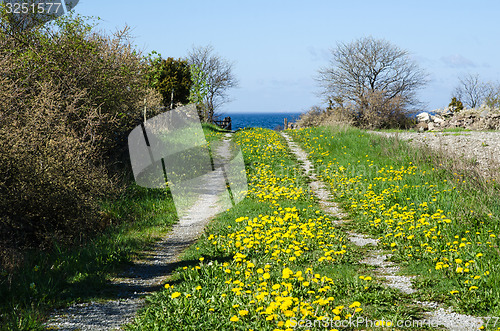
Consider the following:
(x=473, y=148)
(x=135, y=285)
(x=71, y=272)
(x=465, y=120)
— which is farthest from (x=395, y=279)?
(x=465, y=120)

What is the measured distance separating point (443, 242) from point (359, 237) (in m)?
1.51

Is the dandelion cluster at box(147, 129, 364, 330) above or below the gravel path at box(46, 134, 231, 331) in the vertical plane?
above

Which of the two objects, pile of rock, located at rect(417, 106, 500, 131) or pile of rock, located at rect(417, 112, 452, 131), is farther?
pile of rock, located at rect(417, 112, 452, 131)

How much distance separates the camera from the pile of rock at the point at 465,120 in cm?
2273

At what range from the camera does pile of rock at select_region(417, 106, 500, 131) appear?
2273cm

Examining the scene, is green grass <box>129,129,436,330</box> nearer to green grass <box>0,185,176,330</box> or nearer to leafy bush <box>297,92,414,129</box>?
green grass <box>0,185,176,330</box>

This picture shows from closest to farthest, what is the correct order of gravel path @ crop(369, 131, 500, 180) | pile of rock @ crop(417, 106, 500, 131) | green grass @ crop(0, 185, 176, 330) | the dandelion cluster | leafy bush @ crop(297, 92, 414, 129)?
the dandelion cluster
green grass @ crop(0, 185, 176, 330)
gravel path @ crop(369, 131, 500, 180)
pile of rock @ crop(417, 106, 500, 131)
leafy bush @ crop(297, 92, 414, 129)

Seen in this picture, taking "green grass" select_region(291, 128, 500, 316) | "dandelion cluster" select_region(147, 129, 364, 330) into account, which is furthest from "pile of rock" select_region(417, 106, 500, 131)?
"dandelion cluster" select_region(147, 129, 364, 330)

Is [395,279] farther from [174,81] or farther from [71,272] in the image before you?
[174,81]

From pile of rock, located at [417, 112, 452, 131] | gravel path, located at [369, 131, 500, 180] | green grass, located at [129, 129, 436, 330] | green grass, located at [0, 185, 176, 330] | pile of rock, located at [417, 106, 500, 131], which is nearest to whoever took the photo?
green grass, located at [129, 129, 436, 330]

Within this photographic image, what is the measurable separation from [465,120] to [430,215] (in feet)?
66.3

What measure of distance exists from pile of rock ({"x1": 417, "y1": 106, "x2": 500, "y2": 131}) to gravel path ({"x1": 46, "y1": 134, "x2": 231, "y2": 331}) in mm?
20185

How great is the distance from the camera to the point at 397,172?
35.8 ft

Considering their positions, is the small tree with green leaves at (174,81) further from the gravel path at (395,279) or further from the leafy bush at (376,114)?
the gravel path at (395,279)
